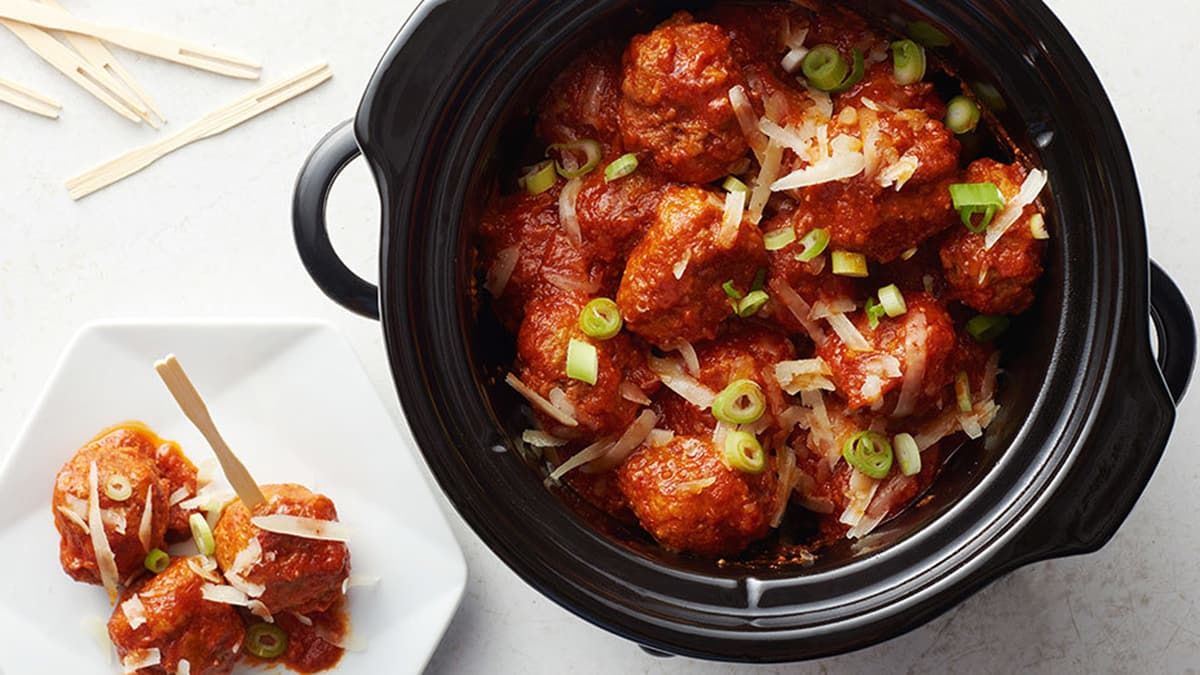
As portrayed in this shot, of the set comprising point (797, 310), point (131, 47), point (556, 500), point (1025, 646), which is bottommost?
point (1025, 646)

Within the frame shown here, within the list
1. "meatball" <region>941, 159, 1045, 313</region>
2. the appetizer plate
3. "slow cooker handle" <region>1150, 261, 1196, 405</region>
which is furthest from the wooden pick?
"slow cooker handle" <region>1150, 261, 1196, 405</region>

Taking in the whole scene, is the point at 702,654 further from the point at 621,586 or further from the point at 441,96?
the point at 441,96

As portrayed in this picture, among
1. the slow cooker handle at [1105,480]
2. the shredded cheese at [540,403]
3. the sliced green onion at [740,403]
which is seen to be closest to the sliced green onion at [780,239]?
the sliced green onion at [740,403]

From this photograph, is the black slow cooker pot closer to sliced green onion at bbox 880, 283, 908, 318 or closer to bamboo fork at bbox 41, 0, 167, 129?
sliced green onion at bbox 880, 283, 908, 318

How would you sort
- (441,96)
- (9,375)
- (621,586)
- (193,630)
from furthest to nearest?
(9,375) → (193,630) → (621,586) → (441,96)

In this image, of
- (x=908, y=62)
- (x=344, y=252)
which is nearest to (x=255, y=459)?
(x=344, y=252)

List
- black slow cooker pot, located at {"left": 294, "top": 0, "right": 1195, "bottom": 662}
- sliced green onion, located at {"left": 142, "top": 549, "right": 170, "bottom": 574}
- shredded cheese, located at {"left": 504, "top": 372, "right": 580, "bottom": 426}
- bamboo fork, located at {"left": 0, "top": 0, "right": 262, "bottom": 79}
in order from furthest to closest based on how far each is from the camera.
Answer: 1. bamboo fork, located at {"left": 0, "top": 0, "right": 262, "bottom": 79}
2. sliced green onion, located at {"left": 142, "top": 549, "right": 170, "bottom": 574}
3. shredded cheese, located at {"left": 504, "top": 372, "right": 580, "bottom": 426}
4. black slow cooker pot, located at {"left": 294, "top": 0, "right": 1195, "bottom": 662}

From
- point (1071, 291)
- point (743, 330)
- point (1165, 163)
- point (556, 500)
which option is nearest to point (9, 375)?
point (556, 500)

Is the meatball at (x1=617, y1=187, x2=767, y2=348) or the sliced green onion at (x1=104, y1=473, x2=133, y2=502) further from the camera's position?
the sliced green onion at (x1=104, y1=473, x2=133, y2=502)
